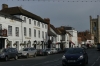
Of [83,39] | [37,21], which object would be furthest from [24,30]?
[83,39]

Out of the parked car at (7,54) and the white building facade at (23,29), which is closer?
the parked car at (7,54)

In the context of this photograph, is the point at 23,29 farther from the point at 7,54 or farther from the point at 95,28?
the point at 95,28

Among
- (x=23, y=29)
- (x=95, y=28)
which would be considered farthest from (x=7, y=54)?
(x=95, y=28)

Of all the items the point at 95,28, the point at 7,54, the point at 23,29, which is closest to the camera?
the point at 7,54

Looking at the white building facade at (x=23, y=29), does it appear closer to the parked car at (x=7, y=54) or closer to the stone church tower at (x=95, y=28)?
the parked car at (x=7, y=54)

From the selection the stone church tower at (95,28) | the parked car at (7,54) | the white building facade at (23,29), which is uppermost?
the stone church tower at (95,28)

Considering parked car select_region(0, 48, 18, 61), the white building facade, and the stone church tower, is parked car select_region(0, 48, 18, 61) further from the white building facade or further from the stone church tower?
the stone church tower

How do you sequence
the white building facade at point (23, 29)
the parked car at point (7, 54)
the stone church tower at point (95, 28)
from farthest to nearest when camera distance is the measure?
the stone church tower at point (95, 28), the white building facade at point (23, 29), the parked car at point (7, 54)

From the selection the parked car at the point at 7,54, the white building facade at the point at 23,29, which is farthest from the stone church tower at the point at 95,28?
the parked car at the point at 7,54

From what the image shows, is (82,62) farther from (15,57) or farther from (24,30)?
(24,30)

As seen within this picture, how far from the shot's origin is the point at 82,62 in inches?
733

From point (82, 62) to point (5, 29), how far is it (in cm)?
2307

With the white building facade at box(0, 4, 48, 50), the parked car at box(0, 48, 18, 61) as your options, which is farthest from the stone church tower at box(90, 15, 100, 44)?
the parked car at box(0, 48, 18, 61)

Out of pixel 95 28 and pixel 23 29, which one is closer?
pixel 23 29
